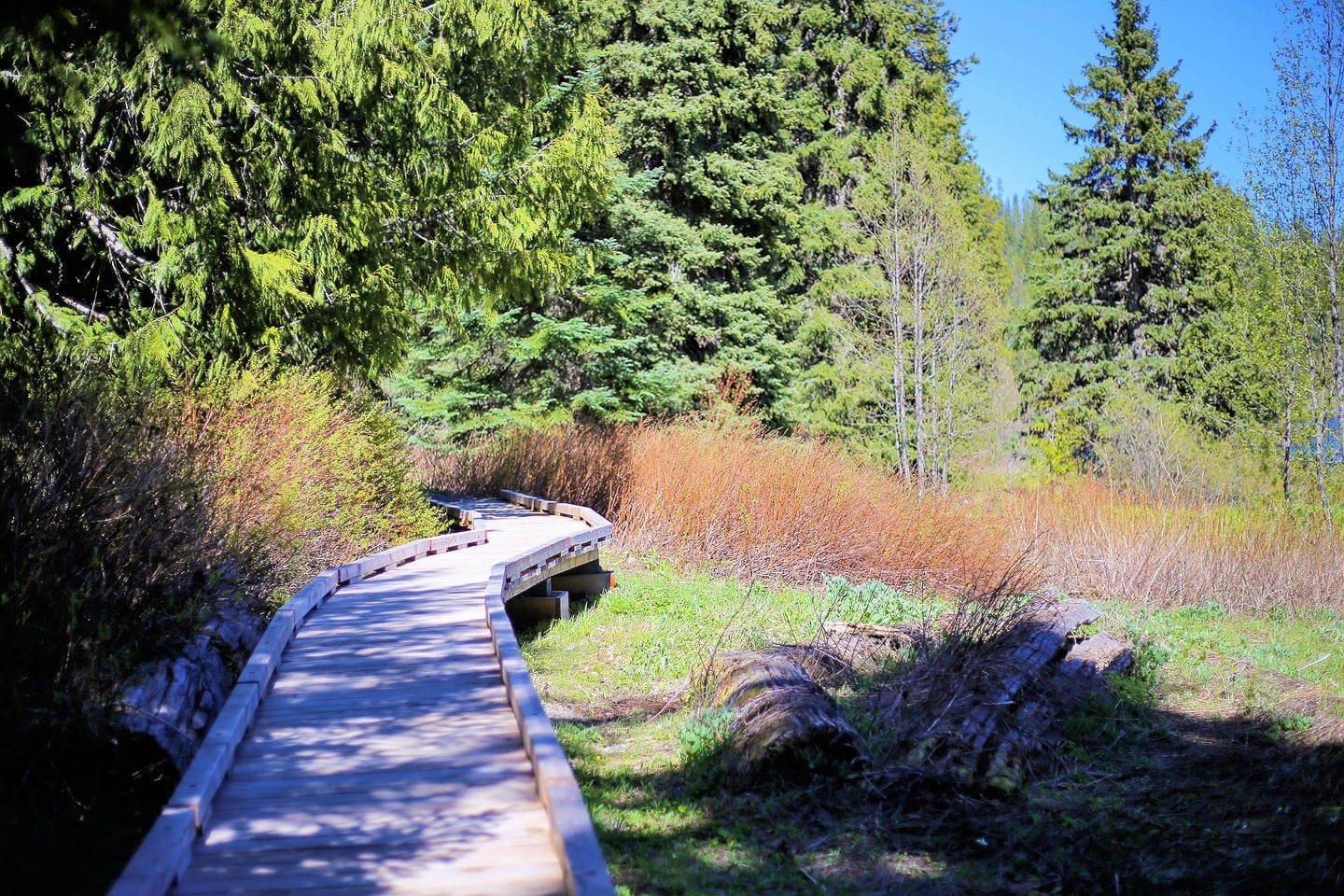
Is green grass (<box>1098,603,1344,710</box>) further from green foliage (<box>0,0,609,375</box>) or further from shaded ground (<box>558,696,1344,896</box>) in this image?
green foliage (<box>0,0,609,375</box>)

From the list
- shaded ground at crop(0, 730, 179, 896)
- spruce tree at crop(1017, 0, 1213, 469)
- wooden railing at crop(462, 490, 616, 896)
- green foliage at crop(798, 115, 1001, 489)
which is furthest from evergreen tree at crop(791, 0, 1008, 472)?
shaded ground at crop(0, 730, 179, 896)

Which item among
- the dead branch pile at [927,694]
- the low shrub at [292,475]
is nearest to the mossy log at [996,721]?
the dead branch pile at [927,694]

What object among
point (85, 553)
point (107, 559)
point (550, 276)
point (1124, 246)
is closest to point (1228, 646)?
point (550, 276)

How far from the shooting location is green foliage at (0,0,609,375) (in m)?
10.1

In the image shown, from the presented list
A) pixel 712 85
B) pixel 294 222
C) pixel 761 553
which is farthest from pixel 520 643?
pixel 712 85

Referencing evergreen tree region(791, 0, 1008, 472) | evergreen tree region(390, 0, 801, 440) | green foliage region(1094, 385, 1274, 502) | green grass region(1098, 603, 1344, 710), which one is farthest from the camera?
evergreen tree region(791, 0, 1008, 472)

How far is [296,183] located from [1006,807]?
9552 millimetres

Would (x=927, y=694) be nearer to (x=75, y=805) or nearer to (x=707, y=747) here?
(x=707, y=747)

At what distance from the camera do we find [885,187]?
2225 cm

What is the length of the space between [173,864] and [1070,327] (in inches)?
1097

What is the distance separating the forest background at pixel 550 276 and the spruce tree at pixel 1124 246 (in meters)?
0.11

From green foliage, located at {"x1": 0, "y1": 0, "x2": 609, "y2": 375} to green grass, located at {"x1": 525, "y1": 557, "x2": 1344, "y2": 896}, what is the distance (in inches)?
196

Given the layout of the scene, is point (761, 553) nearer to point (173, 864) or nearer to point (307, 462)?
point (307, 462)

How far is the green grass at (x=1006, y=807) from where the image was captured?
528 centimetres
